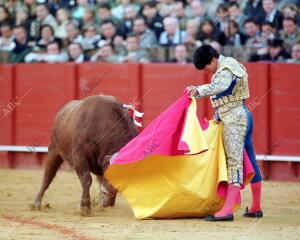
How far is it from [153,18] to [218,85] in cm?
407

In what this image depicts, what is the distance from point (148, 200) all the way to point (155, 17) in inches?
158

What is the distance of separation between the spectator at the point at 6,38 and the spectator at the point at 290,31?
398cm

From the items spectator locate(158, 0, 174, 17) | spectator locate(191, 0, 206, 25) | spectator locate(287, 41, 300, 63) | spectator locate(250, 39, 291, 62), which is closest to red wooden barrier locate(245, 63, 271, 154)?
spectator locate(250, 39, 291, 62)

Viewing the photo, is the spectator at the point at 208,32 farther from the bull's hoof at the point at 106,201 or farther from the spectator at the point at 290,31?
the bull's hoof at the point at 106,201

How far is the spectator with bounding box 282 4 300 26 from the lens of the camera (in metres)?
9.53

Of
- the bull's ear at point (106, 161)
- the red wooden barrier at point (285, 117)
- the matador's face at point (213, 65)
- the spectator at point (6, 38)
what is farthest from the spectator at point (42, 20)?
the matador's face at point (213, 65)

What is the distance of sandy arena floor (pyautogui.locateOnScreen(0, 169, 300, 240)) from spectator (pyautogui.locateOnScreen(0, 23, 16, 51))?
3494mm

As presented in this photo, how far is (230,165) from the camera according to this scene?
22.6ft

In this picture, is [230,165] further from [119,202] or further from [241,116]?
[119,202]

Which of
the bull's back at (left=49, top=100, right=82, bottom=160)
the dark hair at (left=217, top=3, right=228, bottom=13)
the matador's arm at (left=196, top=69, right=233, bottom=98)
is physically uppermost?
the dark hair at (left=217, top=3, right=228, bottom=13)

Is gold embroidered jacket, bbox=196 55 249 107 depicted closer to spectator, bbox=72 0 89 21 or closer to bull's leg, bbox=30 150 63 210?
bull's leg, bbox=30 150 63 210

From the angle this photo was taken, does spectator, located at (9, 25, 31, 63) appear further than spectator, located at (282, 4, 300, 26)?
Yes

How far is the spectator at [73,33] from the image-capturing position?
37.2 feet

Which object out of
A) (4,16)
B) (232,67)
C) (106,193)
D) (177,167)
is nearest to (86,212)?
(106,193)
